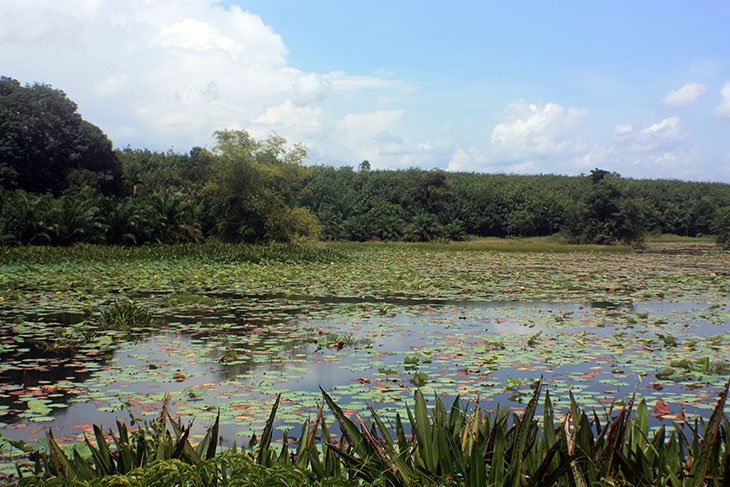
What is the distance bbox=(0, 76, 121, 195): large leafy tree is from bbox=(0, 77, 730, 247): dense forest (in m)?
0.05

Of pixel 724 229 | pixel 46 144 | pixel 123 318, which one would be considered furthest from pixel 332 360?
pixel 724 229

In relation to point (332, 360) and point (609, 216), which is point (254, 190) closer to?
point (332, 360)

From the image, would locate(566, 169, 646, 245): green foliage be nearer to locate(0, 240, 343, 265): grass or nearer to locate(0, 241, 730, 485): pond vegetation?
locate(0, 240, 343, 265): grass

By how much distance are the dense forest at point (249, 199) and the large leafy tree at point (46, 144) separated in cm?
5

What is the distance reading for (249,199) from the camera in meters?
22.7

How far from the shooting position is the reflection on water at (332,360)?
173 inches

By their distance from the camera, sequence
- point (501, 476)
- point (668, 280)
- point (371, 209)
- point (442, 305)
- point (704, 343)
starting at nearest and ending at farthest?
point (501, 476) → point (704, 343) → point (442, 305) → point (668, 280) → point (371, 209)

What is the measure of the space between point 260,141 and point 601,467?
72.9ft

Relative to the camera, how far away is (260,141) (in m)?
23.6

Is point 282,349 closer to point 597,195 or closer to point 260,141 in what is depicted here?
point 260,141

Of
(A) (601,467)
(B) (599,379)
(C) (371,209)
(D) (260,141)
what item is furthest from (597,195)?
(A) (601,467)

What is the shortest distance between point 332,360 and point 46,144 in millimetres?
25305

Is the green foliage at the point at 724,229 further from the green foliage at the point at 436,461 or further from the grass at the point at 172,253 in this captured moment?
the green foliage at the point at 436,461

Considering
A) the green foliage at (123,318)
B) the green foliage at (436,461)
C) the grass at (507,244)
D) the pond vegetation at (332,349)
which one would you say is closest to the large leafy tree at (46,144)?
the grass at (507,244)
